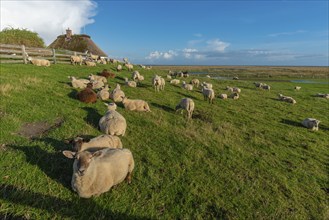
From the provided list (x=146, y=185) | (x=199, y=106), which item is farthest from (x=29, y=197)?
(x=199, y=106)

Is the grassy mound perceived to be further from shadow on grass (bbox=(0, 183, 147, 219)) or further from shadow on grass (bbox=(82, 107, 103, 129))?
shadow on grass (bbox=(0, 183, 147, 219))

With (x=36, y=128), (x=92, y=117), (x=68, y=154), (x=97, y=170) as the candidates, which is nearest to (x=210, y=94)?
(x=92, y=117)

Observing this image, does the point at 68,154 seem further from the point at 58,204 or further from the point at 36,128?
the point at 36,128

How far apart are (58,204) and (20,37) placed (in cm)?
3914

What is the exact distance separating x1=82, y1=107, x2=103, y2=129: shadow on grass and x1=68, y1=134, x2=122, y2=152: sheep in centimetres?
267

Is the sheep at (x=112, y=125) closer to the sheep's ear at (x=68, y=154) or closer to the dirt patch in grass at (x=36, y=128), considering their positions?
the dirt patch in grass at (x=36, y=128)

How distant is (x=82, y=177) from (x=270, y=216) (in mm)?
5594

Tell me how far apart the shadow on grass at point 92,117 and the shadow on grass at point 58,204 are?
16.8 ft

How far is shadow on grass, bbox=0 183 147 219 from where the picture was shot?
17.8 feet

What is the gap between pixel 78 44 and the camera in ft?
166

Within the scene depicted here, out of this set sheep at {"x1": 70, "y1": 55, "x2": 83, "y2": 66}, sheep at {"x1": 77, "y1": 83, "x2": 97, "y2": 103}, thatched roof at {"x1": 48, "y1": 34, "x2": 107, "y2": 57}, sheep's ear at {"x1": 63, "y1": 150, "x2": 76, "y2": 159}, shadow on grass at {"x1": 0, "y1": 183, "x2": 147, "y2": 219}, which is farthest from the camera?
thatched roof at {"x1": 48, "y1": 34, "x2": 107, "y2": 57}

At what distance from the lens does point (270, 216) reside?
7043 millimetres

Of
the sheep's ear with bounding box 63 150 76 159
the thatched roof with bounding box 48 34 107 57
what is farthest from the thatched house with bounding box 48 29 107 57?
the sheep's ear with bounding box 63 150 76 159

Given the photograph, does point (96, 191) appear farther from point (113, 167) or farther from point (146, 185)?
point (146, 185)
